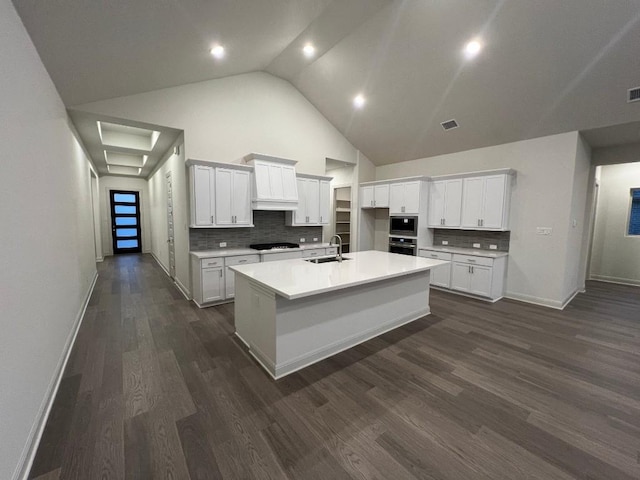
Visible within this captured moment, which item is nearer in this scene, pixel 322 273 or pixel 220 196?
pixel 322 273

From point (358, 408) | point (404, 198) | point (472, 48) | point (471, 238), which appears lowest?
point (358, 408)

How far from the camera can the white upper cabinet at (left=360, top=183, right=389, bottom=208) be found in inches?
240

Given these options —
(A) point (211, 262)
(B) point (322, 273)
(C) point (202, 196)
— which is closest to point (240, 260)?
(A) point (211, 262)

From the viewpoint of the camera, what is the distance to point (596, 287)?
557cm

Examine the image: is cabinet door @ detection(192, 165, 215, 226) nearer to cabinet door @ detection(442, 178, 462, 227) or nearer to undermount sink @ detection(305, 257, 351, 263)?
undermount sink @ detection(305, 257, 351, 263)

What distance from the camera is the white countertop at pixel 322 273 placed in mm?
2197

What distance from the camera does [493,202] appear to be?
462 centimetres

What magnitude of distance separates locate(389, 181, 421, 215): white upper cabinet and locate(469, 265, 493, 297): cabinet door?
156 centimetres

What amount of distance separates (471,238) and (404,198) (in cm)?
154

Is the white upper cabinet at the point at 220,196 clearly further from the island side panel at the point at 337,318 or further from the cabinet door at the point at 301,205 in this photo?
the island side panel at the point at 337,318

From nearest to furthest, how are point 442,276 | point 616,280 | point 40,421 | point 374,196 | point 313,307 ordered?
point 40,421, point 313,307, point 442,276, point 616,280, point 374,196

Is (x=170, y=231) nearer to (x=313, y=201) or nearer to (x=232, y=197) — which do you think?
(x=232, y=197)

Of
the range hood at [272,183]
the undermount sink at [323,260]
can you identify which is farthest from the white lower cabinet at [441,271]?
the range hood at [272,183]

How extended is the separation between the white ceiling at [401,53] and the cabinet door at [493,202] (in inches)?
30.8
